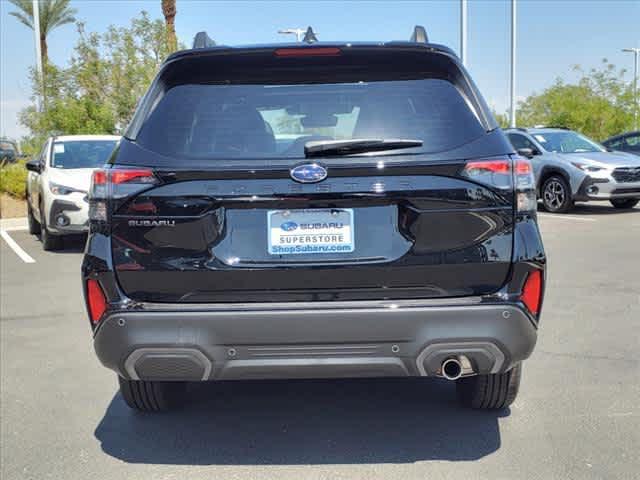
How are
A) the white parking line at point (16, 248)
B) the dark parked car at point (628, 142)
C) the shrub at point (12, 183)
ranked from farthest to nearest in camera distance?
the shrub at point (12, 183) → the dark parked car at point (628, 142) → the white parking line at point (16, 248)

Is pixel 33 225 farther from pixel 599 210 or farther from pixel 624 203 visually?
pixel 624 203

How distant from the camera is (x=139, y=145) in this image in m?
3.41

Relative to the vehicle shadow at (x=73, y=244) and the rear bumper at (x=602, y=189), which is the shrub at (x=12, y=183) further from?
the rear bumper at (x=602, y=189)

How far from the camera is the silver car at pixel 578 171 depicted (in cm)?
1416

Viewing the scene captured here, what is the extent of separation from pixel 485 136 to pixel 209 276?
129 centimetres

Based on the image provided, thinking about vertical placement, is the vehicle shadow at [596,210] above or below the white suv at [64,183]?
below

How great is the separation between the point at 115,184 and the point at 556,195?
12.7 metres

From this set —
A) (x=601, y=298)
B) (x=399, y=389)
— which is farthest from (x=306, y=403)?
(x=601, y=298)

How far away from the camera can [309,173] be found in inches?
127

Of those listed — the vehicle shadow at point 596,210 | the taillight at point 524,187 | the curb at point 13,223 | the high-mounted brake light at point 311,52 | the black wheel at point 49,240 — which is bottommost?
the curb at point 13,223

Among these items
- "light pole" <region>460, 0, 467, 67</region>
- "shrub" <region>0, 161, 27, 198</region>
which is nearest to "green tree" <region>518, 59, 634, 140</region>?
"light pole" <region>460, 0, 467, 67</region>

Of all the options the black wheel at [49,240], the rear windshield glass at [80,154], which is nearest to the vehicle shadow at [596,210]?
the rear windshield glass at [80,154]

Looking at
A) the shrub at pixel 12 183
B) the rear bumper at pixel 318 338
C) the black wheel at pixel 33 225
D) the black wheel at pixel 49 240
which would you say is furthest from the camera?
the shrub at pixel 12 183

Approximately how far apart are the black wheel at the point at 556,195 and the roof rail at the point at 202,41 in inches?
452
